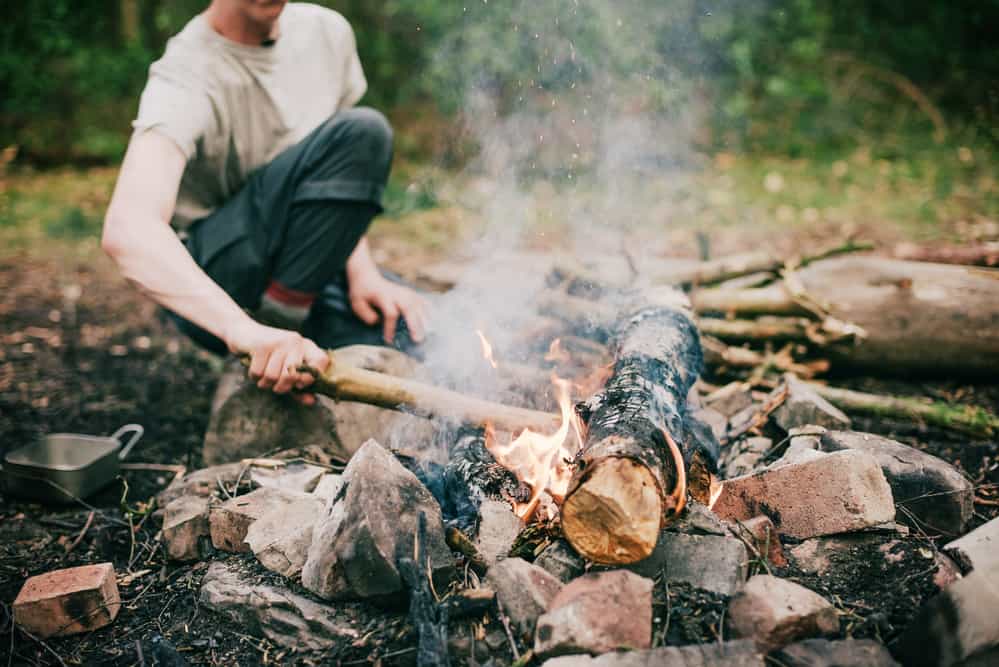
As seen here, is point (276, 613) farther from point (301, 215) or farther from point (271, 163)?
point (271, 163)

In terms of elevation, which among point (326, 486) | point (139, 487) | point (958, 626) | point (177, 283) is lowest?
point (139, 487)

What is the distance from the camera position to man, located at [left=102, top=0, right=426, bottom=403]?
250 centimetres

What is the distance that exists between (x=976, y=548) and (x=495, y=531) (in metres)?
1.14

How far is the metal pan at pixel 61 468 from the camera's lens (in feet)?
7.64

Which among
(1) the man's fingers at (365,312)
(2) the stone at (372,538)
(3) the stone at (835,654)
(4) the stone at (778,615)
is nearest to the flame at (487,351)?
(1) the man's fingers at (365,312)

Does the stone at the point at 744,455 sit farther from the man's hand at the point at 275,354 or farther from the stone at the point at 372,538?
the man's hand at the point at 275,354

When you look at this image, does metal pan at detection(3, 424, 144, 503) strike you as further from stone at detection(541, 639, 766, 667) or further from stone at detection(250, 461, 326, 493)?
stone at detection(541, 639, 766, 667)

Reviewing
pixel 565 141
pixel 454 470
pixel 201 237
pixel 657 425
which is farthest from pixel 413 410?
pixel 565 141

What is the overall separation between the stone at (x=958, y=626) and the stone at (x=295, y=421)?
5.01 feet

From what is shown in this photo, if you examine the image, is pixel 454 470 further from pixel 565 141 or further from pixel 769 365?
pixel 565 141

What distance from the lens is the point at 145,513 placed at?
2285 millimetres

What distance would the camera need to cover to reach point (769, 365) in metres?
3.03

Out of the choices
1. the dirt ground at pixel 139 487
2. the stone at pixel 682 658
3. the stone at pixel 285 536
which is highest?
the stone at pixel 682 658

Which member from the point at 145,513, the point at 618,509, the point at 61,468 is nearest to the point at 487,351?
the point at 618,509
